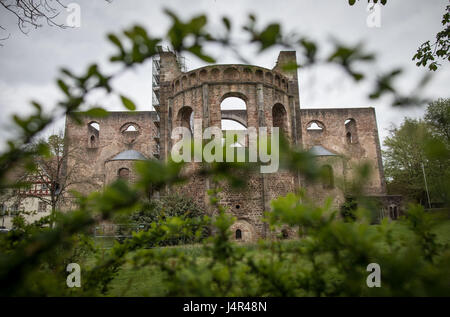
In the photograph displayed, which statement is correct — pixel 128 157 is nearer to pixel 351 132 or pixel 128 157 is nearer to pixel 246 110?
pixel 246 110

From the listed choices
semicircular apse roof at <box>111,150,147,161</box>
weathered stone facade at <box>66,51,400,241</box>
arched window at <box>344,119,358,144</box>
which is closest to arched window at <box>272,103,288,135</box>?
weathered stone facade at <box>66,51,400,241</box>

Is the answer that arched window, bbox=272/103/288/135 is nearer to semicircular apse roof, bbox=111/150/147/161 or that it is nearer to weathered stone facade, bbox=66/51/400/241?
weathered stone facade, bbox=66/51/400/241

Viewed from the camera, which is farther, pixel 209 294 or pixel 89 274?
pixel 89 274

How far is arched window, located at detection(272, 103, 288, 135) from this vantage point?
13.9 meters

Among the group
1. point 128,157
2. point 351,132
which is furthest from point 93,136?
point 351,132

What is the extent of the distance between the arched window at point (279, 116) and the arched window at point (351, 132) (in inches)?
491

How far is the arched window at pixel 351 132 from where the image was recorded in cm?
2377

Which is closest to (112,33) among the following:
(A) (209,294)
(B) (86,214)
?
(B) (86,214)

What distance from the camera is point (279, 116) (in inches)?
558

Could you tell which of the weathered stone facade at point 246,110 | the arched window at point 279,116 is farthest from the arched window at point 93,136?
the arched window at point 279,116

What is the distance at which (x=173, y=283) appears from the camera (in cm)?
122

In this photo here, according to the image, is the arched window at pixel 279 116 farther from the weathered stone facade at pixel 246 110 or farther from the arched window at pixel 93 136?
the arched window at pixel 93 136
